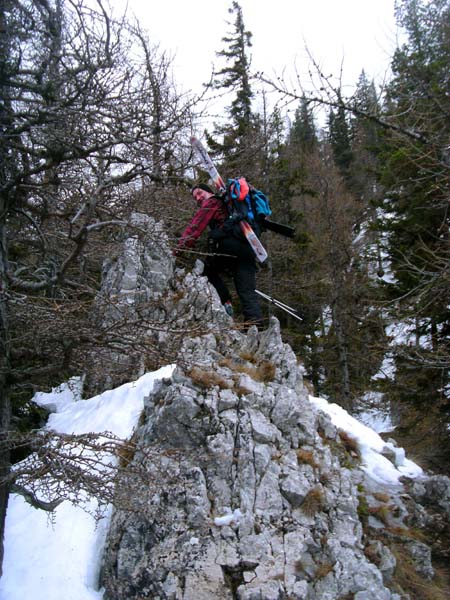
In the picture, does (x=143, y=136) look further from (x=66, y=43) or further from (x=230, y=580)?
(x=230, y=580)

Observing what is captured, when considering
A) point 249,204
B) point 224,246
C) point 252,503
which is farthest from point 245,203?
point 252,503

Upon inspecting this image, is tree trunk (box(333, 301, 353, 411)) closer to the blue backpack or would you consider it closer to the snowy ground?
the snowy ground

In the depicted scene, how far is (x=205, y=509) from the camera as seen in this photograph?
5371 millimetres

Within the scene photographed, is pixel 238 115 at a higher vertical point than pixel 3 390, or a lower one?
higher

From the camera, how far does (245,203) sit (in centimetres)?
800

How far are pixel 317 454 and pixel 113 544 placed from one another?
2.92 metres

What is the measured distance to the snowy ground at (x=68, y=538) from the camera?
5227 millimetres

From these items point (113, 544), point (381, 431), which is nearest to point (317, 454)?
point (113, 544)

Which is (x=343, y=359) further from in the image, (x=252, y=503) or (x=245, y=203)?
(x=252, y=503)

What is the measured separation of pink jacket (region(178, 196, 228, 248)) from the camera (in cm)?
784

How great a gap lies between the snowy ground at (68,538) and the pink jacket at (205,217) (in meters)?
2.43

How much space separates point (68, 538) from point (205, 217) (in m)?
5.31

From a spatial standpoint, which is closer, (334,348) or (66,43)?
(66,43)

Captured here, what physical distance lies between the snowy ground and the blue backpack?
3.04 meters
